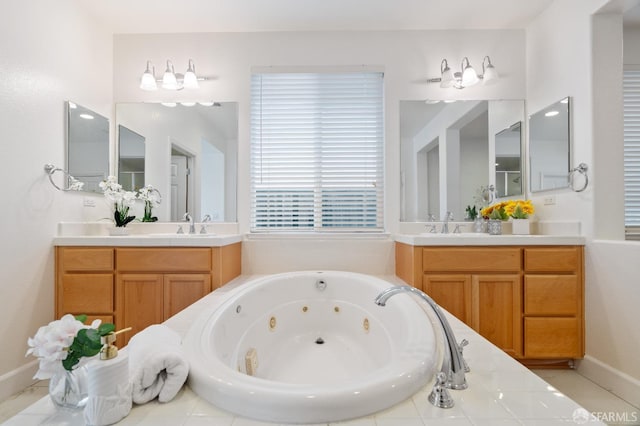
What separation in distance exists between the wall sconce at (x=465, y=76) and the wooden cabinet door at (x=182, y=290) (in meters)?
2.33

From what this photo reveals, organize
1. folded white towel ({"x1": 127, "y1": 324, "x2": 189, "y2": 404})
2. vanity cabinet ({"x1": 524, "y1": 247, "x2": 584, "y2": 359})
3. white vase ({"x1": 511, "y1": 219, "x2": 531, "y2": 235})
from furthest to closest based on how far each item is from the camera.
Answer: white vase ({"x1": 511, "y1": 219, "x2": 531, "y2": 235})
vanity cabinet ({"x1": 524, "y1": 247, "x2": 584, "y2": 359})
folded white towel ({"x1": 127, "y1": 324, "x2": 189, "y2": 404})

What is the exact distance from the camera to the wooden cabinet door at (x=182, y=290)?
1.98 m

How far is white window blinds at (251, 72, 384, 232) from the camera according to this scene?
2.61 metres

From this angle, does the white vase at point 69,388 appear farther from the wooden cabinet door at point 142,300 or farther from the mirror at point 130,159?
the mirror at point 130,159

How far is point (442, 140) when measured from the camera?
255 cm

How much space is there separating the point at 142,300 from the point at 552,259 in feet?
8.63

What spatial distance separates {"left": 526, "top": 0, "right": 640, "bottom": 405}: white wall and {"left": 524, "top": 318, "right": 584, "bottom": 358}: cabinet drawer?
0.26ft

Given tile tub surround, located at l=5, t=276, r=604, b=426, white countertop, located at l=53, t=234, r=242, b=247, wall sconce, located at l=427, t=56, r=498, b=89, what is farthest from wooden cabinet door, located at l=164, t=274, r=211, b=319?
wall sconce, located at l=427, t=56, r=498, b=89

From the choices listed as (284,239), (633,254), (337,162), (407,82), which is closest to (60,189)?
(284,239)

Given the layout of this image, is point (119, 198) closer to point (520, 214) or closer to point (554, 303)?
point (520, 214)

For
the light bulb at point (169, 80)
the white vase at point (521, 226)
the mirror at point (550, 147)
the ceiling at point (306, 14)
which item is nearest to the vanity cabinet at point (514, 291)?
the white vase at point (521, 226)

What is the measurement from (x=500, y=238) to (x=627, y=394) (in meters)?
1.02

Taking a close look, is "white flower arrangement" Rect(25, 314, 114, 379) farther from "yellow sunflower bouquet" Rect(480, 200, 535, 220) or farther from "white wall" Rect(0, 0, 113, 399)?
"yellow sunflower bouquet" Rect(480, 200, 535, 220)

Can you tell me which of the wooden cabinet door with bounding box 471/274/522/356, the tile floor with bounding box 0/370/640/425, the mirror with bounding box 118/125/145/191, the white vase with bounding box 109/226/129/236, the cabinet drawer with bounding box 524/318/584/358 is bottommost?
the tile floor with bounding box 0/370/640/425
